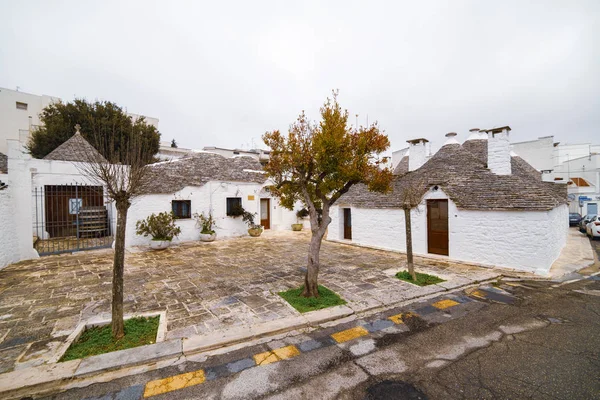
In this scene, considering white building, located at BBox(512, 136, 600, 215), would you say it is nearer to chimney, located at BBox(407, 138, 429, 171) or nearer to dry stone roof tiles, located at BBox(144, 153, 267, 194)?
chimney, located at BBox(407, 138, 429, 171)

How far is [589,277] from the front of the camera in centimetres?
839

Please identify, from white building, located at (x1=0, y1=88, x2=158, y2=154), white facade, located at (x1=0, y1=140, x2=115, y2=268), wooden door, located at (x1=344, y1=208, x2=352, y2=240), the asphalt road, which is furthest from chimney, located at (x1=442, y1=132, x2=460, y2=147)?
white building, located at (x1=0, y1=88, x2=158, y2=154)

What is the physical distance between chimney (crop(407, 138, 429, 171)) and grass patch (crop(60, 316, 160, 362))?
46.7 ft

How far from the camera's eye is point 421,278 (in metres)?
7.85

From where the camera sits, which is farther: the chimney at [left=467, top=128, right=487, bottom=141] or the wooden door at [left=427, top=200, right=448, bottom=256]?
the chimney at [left=467, top=128, right=487, bottom=141]

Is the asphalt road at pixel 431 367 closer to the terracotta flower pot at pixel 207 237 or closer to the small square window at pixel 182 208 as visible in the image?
the terracotta flower pot at pixel 207 237

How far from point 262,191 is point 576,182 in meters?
35.6

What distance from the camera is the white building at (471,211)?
29.2 ft

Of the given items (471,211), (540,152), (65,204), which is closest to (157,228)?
(65,204)

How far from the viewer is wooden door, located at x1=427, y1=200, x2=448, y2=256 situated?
10938 mm

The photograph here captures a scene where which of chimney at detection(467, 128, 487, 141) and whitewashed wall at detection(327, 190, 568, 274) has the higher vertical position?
chimney at detection(467, 128, 487, 141)

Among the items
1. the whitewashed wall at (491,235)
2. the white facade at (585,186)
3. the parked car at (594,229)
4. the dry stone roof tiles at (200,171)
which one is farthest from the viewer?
the white facade at (585,186)

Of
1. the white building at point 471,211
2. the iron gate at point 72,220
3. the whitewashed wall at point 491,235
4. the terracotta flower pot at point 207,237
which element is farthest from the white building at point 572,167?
→ the iron gate at point 72,220

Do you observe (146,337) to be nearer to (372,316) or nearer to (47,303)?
(47,303)
